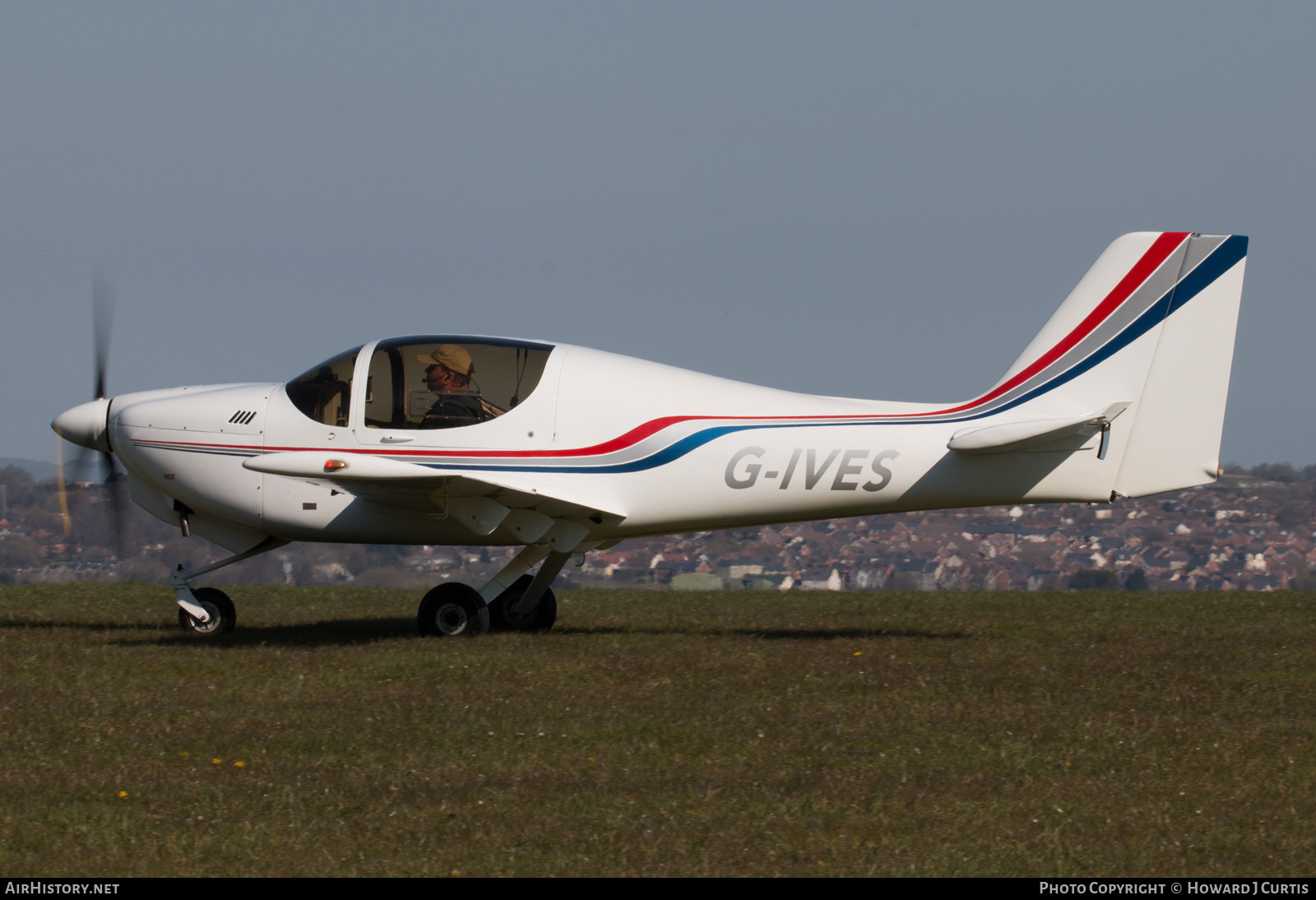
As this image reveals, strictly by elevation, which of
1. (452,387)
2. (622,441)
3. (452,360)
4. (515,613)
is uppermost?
(452,360)

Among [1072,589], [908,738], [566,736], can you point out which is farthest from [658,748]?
[1072,589]

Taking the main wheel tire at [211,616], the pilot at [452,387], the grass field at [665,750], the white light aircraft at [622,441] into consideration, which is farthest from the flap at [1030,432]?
the main wheel tire at [211,616]

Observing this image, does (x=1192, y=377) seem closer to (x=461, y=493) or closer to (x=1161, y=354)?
(x=1161, y=354)

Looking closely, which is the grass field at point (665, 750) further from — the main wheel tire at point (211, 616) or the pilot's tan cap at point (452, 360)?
the pilot's tan cap at point (452, 360)

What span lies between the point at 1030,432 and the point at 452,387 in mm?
4895

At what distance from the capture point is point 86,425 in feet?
38.7

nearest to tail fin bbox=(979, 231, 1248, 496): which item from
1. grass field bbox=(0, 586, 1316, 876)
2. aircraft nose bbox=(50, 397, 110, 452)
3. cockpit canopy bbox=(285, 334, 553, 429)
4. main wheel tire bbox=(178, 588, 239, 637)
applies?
grass field bbox=(0, 586, 1316, 876)

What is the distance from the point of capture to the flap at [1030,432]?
9.95 meters

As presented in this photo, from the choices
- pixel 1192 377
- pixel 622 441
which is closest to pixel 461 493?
pixel 622 441

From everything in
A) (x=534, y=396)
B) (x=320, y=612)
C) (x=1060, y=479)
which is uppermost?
(x=534, y=396)

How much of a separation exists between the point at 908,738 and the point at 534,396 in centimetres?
498

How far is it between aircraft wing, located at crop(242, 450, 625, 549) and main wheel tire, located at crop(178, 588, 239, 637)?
144 centimetres

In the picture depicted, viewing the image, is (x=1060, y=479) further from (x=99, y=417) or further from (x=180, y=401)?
(x=99, y=417)

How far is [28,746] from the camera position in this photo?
6.96 meters
